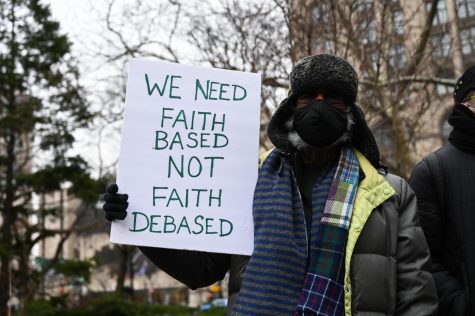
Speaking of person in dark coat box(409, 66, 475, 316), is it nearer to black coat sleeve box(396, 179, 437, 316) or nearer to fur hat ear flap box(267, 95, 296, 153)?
black coat sleeve box(396, 179, 437, 316)

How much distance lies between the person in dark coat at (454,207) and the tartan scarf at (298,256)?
0.49 metres

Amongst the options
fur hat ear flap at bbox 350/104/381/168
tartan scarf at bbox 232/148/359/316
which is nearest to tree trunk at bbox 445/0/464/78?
fur hat ear flap at bbox 350/104/381/168

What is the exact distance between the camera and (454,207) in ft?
8.52

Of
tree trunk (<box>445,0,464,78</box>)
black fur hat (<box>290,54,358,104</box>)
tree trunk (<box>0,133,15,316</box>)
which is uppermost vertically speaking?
tree trunk (<box>445,0,464,78</box>)

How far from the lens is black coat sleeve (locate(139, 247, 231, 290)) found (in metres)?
2.53

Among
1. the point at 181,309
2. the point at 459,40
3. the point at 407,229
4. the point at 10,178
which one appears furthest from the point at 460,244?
the point at 10,178

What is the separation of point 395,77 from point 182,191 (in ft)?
24.2

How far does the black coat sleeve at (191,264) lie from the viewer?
253 cm

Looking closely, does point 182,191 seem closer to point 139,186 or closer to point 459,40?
point 139,186

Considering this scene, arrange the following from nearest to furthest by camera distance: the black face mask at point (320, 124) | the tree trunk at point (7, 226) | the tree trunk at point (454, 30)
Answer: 1. the black face mask at point (320, 124)
2. the tree trunk at point (454, 30)
3. the tree trunk at point (7, 226)

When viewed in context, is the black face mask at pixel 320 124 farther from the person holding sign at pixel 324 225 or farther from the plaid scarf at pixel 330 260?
the plaid scarf at pixel 330 260

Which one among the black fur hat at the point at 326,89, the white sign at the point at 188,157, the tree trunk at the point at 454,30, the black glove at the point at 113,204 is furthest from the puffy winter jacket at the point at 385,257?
the tree trunk at the point at 454,30

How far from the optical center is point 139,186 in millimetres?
2537

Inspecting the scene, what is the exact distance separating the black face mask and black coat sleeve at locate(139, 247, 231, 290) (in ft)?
2.13
